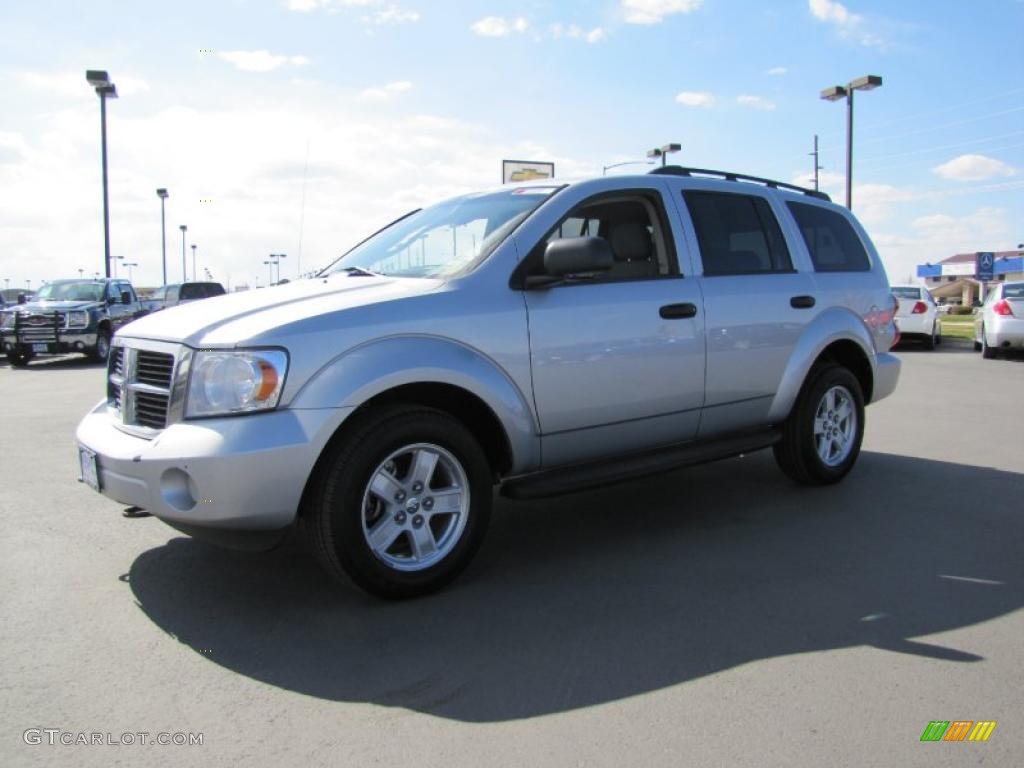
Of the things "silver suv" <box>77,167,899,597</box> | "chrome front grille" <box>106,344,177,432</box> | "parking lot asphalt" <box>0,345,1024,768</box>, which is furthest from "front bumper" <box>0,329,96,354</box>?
"chrome front grille" <box>106,344,177,432</box>

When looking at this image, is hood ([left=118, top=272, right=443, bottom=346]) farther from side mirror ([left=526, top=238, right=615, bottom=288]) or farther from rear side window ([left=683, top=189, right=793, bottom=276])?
rear side window ([left=683, top=189, right=793, bottom=276])

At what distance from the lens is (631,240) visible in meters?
5.02

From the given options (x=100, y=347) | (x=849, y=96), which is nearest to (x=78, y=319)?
(x=100, y=347)

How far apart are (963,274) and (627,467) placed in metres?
137

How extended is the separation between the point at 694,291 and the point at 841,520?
1681 mm

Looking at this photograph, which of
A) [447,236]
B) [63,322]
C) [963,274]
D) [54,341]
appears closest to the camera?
[447,236]

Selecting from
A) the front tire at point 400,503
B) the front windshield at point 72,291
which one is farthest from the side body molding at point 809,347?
the front windshield at point 72,291

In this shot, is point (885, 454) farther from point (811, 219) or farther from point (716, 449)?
point (716, 449)

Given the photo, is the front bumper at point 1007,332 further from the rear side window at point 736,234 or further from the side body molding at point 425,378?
the side body molding at point 425,378

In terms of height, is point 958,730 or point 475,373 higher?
point 475,373

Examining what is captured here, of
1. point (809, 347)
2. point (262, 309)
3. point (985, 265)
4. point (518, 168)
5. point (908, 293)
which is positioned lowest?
point (809, 347)

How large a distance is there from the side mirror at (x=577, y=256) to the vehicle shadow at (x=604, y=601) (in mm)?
1508

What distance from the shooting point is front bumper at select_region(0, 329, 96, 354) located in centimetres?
1819

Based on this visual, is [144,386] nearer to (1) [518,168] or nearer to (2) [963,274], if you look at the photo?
(1) [518,168]
